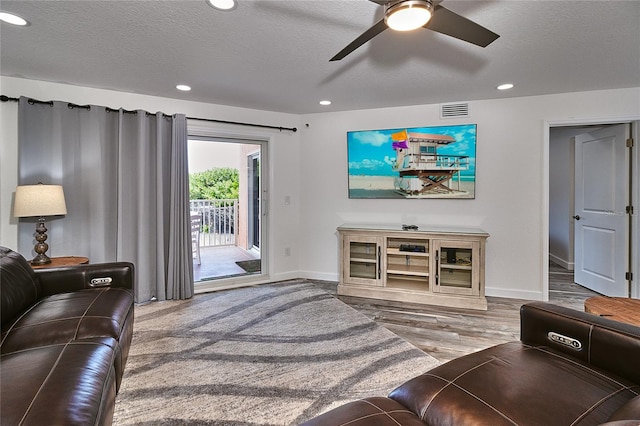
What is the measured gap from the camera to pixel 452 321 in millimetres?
2887

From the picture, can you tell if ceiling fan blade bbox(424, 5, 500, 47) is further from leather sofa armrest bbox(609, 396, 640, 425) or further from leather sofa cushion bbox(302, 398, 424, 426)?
leather sofa cushion bbox(302, 398, 424, 426)

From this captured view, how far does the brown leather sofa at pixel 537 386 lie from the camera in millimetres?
930

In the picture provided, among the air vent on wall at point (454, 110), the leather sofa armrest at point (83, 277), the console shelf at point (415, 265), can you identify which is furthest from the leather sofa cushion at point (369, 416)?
the air vent on wall at point (454, 110)

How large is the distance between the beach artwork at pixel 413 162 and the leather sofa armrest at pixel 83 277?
110 inches

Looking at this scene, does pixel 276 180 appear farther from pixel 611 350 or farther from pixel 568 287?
pixel 568 287

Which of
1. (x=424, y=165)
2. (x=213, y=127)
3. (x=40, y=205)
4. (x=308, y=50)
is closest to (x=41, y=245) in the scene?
(x=40, y=205)

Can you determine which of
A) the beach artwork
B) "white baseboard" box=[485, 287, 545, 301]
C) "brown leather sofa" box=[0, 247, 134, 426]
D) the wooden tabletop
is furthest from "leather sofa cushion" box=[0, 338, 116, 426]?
"white baseboard" box=[485, 287, 545, 301]

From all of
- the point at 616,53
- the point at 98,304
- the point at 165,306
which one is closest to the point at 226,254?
the point at 165,306

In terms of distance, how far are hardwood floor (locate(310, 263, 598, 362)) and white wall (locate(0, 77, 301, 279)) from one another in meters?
1.08

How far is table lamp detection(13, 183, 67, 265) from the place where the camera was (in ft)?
8.33

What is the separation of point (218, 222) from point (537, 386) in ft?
18.7

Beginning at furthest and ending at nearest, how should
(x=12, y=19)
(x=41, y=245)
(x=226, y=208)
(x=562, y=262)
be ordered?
(x=226, y=208) → (x=562, y=262) → (x=41, y=245) → (x=12, y=19)

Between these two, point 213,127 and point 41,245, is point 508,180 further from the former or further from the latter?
point 41,245

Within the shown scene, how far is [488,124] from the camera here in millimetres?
3596
